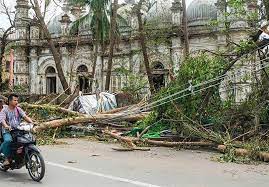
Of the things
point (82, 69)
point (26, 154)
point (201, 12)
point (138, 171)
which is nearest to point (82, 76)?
point (82, 69)

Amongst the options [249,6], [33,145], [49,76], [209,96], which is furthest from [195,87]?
[49,76]

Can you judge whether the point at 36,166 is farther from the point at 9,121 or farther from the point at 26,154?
the point at 9,121

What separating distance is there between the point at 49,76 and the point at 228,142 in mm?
32580

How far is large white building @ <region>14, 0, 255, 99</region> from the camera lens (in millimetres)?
34969

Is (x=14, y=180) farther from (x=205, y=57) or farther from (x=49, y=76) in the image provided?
(x=49, y=76)

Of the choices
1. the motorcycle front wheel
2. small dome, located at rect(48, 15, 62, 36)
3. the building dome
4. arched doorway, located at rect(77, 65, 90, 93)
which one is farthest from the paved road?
small dome, located at rect(48, 15, 62, 36)

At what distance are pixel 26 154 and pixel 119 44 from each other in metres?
30.9

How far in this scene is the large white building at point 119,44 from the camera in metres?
35.0

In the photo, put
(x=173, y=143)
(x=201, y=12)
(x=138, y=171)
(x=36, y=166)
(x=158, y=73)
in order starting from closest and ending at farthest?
(x=36, y=166), (x=138, y=171), (x=173, y=143), (x=158, y=73), (x=201, y=12)

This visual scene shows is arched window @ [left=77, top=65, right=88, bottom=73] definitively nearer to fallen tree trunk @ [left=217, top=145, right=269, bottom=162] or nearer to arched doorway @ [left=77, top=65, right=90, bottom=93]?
arched doorway @ [left=77, top=65, right=90, bottom=93]

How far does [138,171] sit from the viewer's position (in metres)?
9.66

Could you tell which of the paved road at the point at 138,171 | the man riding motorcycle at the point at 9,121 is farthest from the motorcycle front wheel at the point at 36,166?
the man riding motorcycle at the point at 9,121

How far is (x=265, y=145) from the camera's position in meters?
11.8

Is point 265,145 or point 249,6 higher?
point 249,6
